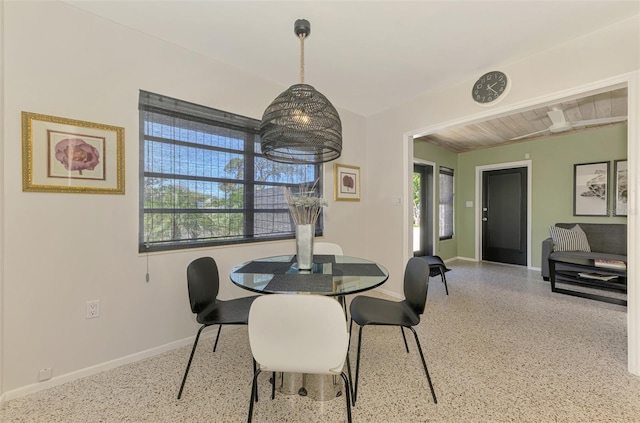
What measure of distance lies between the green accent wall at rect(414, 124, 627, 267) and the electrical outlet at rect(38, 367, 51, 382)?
5371 millimetres

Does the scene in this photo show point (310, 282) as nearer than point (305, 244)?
Yes

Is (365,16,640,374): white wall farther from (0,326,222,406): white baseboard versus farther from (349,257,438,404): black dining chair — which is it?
(0,326,222,406): white baseboard

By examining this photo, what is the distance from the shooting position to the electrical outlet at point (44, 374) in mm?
1712

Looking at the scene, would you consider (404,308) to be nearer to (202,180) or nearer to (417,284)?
(417,284)

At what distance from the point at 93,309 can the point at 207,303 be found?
824 mm

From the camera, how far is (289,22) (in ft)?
6.52

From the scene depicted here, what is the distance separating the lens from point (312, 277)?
5.55 feet

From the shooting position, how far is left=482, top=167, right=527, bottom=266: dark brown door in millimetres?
5215

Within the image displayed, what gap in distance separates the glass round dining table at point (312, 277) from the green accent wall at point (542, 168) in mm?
3850

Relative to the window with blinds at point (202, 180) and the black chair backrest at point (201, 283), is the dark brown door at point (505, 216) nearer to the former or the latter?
the window with blinds at point (202, 180)

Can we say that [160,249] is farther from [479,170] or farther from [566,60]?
[479,170]

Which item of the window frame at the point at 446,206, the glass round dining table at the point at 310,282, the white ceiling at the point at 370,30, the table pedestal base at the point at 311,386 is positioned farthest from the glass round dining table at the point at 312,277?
the window frame at the point at 446,206

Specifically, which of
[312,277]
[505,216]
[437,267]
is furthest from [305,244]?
[505,216]

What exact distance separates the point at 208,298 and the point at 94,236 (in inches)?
36.6
